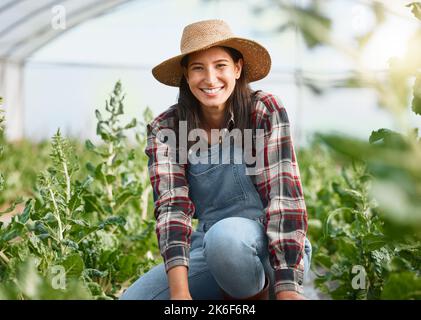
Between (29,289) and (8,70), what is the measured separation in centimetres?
1258

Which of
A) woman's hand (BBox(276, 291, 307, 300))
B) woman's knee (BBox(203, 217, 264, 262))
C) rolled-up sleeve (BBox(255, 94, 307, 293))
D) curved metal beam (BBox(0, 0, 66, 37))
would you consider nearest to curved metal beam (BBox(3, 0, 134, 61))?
curved metal beam (BBox(0, 0, 66, 37))

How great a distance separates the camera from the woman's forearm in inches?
60.8

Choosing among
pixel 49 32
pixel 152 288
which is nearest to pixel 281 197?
pixel 152 288

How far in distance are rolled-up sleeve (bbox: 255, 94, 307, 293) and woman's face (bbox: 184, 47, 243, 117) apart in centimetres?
13

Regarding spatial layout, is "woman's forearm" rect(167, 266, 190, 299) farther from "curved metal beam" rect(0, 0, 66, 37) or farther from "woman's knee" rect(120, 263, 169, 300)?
"curved metal beam" rect(0, 0, 66, 37)

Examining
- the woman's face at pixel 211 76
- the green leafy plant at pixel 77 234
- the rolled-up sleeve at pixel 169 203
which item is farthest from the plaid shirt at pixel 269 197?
the green leafy plant at pixel 77 234

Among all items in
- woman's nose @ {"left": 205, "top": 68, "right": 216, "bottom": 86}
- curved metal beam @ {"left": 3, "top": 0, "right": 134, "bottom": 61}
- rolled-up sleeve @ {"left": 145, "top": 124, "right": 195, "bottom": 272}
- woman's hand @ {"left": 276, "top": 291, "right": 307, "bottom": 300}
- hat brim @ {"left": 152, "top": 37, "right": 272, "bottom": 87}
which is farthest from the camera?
curved metal beam @ {"left": 3, "top": 0, "right": 134, "bottom": 61}

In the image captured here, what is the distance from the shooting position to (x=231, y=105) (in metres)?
1.89

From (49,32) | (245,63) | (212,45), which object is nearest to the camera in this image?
(212,45)

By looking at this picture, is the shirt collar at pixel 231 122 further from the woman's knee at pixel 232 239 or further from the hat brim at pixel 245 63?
the woman's knee at pixel 232 239

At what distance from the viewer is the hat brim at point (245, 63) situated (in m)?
1.89

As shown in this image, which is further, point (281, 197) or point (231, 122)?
point (231, 122)

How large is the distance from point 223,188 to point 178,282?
40 cm

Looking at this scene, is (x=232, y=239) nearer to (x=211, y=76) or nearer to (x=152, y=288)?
(x=152, y=288)
